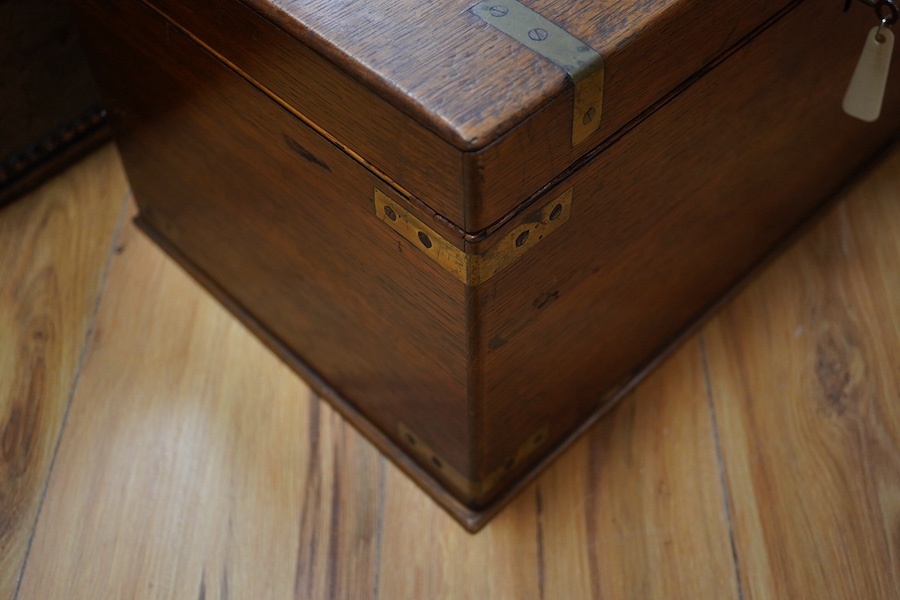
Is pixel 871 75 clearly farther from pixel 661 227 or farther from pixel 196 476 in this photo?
pixel 196 476

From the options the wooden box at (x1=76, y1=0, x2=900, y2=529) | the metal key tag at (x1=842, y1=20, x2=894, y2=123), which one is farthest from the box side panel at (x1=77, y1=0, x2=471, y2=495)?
the metal key tag at (x1=842, y1=20, x2=894, y2=123)

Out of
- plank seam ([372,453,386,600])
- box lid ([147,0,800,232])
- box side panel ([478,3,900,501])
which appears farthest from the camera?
plank seam ([372,453,386,600])

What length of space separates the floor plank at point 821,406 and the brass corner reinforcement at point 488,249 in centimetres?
50

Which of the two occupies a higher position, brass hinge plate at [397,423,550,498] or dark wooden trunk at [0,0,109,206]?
dark wooden trunk at [0,0,109,206]

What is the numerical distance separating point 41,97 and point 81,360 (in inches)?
15.0

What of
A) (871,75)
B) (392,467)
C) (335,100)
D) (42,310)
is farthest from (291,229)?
(871,75)

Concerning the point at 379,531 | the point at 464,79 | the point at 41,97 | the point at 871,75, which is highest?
the point at 464,79

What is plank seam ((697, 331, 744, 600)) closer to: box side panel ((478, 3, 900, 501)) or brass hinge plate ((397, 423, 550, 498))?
box side panel ((478, 3, 900, 501))

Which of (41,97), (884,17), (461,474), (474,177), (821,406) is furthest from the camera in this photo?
(41,97)

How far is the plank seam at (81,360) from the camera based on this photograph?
111cm

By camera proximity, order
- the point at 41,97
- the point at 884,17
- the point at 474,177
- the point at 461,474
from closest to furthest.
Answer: the point at 474,177 → the point at 884,17 → the point at 461,474 → the point at 41,97

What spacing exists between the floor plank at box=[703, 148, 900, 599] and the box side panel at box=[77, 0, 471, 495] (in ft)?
1.21

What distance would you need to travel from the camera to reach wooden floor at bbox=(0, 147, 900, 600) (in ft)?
3.59

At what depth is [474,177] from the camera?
717 millimetres
